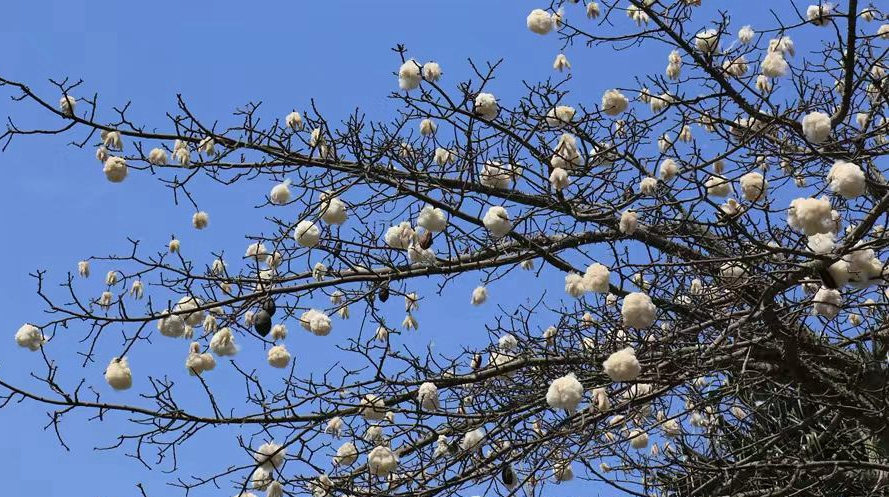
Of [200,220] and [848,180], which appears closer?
[848,180]

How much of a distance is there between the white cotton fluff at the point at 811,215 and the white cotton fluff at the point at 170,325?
118 inches

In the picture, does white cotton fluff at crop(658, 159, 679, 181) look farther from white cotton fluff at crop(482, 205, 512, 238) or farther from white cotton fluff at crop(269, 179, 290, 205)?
white cotton fluff at crop(269, 179, 290, 205)

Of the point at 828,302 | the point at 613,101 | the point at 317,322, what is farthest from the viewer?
the point at 613,101

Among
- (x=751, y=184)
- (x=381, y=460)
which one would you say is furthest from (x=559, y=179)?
(x=381, y=460)

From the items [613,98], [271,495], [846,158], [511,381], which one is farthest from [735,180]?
[271,495]

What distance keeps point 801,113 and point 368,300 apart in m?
2.57

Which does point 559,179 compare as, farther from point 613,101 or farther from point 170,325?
point 170,325

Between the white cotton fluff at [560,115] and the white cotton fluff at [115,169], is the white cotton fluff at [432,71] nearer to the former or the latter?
the white cotton fluff at [560,115]

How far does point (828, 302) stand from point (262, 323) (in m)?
2.76

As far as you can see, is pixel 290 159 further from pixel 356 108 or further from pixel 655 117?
pixel 655 117

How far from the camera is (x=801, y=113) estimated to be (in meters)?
5.39

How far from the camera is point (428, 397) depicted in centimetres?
495

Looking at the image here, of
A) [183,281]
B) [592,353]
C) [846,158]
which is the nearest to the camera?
[846,158]

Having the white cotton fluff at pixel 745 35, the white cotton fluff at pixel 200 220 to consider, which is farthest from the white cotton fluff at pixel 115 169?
the white cotton fluff at pixel 745 35
